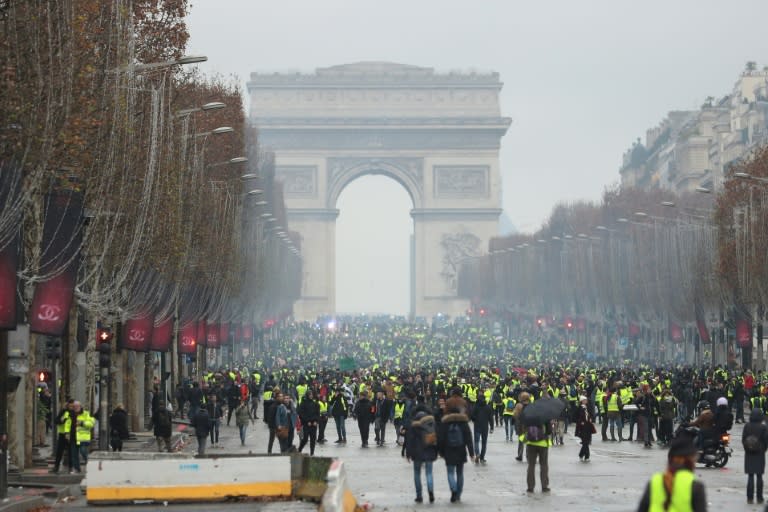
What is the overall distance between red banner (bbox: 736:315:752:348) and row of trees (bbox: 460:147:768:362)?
8 cm

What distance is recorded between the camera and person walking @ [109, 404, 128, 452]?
39.3 metres

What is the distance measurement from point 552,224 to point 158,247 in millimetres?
111390

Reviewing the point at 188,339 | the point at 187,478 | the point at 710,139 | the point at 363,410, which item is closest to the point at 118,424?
the point at 363,410

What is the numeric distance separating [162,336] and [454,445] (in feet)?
70.2

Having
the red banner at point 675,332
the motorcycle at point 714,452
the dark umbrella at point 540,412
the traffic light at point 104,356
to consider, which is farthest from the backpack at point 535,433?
the red banner at point 675,332

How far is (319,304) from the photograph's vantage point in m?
187

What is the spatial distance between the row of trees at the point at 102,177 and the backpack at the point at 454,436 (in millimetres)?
6138

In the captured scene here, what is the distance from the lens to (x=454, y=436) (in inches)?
1171

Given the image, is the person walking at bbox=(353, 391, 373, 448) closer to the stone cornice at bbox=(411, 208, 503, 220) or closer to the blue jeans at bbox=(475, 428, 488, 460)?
the blue jeans at bbox=(475, 428, 488, 460)

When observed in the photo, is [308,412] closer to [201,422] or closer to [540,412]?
[201,422]

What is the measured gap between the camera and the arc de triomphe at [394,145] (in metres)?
181

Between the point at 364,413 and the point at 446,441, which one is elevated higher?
the point at 364,413

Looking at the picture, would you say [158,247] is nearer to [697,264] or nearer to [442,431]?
[442,431]

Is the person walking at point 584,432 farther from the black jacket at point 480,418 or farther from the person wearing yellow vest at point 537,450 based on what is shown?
the person wearing yellow vest at point 537,450
